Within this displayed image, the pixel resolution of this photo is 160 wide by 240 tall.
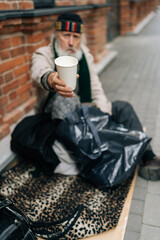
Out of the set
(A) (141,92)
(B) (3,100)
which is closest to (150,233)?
(B) (3,100)

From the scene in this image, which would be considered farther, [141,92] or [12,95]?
[141,92]

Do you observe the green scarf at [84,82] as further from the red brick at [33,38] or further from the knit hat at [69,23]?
the red brick at [33,38]

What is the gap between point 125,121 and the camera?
279 cm

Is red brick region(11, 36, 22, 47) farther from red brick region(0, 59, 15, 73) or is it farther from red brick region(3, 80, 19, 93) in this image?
red brick region(3, 80, 19, 93)

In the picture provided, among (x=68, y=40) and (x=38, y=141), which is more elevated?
(x=68, y=40)

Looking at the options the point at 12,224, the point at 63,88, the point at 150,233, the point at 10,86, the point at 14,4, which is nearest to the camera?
→ the point at 12,224

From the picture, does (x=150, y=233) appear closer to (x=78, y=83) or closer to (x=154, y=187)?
(x=154, y=187)

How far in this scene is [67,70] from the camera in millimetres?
1577

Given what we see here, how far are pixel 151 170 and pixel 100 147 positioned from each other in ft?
1.86

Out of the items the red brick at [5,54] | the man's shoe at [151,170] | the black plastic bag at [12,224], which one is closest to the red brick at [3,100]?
the red brick at [5,54]

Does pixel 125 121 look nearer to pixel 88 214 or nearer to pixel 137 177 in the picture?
pixel 137 177

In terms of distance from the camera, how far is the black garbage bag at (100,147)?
2.31 metres

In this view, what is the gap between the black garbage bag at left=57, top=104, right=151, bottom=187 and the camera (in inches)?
91.1

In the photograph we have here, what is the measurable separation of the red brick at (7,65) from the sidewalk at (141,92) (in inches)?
75.1
